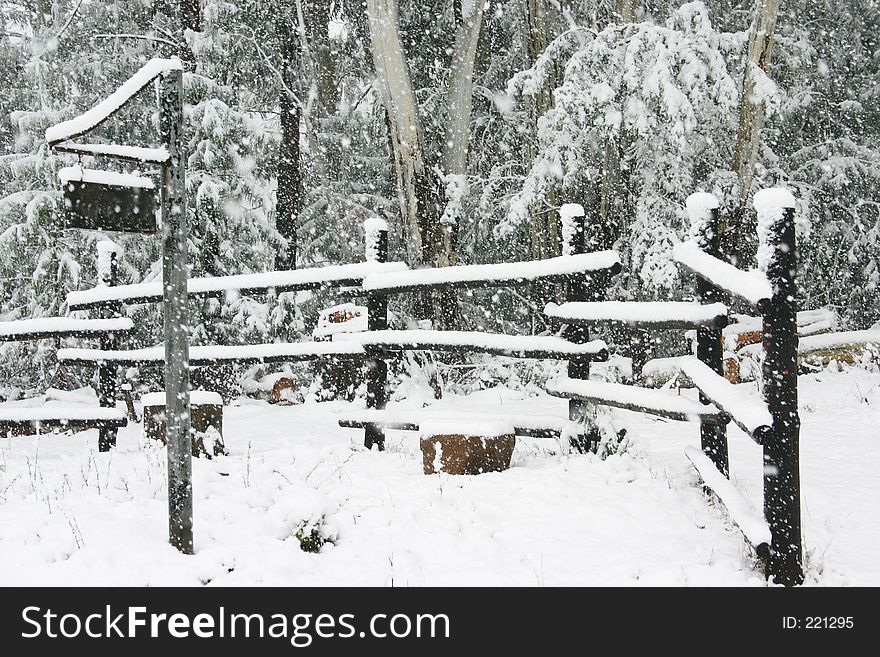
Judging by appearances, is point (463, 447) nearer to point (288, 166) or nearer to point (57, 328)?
point (57, 328)

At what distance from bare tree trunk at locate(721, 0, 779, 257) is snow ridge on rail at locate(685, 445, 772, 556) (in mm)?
8002

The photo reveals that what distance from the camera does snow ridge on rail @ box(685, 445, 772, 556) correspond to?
11.9 feet

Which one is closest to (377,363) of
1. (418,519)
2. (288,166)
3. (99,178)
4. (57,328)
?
(418,519)

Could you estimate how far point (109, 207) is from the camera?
3.80 metres

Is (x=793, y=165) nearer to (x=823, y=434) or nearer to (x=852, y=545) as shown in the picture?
(x=823, y=434)

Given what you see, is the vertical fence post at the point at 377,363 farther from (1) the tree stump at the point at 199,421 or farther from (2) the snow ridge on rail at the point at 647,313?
(2) the snow ridge on rail at the point at 647,313

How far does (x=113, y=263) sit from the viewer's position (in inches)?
343

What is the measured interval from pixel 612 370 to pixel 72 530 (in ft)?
26.8

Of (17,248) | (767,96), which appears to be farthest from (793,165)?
(17,248)

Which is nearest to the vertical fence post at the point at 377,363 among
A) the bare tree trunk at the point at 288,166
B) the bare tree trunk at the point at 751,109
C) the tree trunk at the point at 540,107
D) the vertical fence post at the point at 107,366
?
the vertical fence post at the point at 107,366

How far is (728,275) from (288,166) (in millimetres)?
11199

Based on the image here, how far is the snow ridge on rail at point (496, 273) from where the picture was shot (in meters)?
5.90

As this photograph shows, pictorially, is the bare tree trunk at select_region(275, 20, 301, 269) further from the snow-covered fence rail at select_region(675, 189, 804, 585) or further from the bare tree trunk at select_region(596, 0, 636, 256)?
the snow-covered fence rail at select_region(675, 189, 804, 585)

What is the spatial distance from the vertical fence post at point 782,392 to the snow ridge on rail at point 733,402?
0.21 ft
